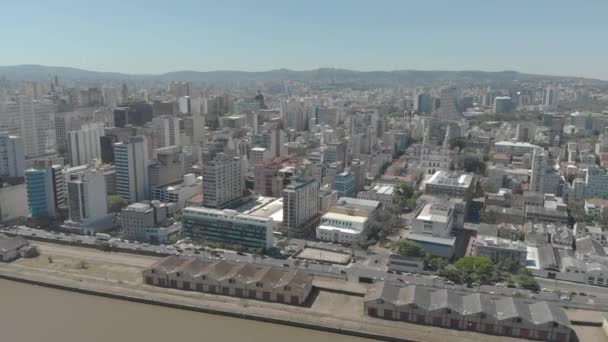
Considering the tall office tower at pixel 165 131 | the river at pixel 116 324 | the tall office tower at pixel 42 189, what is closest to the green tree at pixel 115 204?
the tall office tower at pixel 42 189

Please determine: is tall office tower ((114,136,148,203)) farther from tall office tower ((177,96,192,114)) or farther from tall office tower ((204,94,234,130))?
tall office tower ((177,96,192,114))

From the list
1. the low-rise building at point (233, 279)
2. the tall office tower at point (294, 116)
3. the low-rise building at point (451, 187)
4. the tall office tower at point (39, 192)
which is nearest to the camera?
the low-rise building at point (233, 279)

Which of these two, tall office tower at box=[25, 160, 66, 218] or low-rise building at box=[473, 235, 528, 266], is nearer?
low-rise building at box=[473, 235, 528, 266]

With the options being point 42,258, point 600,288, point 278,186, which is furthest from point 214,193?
point 600,288

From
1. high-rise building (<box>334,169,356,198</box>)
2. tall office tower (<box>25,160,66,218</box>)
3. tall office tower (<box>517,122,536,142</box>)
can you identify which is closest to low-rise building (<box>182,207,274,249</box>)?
tall office tower (<box>25,160,66,218</box>)

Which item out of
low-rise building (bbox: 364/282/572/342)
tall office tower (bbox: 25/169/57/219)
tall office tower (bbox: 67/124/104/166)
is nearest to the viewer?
low-rise building (bbox: 364/282/572/342)

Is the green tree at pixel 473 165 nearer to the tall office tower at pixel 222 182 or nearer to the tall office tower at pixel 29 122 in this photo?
the tall office tower at pixel 222 182
